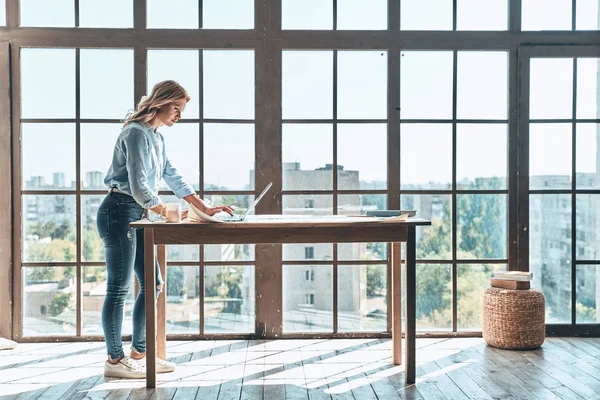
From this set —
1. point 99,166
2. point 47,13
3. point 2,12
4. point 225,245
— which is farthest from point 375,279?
point 2,12

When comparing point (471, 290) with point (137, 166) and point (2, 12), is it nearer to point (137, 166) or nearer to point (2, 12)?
point (137, 166)

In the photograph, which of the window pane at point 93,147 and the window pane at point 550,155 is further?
the window pane at point 550,155

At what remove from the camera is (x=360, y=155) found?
4156mm

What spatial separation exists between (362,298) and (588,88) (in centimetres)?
205

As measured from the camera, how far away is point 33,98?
4055 mm

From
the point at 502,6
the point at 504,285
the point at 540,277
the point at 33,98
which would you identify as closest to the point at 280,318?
the point at 504,285

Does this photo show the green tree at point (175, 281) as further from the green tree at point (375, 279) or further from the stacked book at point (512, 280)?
the stacked book at point (512, 280)

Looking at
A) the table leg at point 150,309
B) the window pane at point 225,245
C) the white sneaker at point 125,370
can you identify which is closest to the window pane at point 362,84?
the window pane at point 225,245

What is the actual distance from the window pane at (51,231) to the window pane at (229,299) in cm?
91

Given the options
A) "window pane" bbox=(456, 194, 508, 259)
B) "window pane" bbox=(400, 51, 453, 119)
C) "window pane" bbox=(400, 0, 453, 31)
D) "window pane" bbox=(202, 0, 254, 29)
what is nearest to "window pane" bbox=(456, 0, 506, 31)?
"window pane" bbox=(400, 0, 453, 31)

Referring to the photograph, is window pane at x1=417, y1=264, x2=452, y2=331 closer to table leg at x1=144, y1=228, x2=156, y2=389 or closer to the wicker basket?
the wicker basket

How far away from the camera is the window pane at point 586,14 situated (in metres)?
4.16

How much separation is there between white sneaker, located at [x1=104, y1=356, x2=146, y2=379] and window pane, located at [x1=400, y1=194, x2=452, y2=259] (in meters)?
1.93

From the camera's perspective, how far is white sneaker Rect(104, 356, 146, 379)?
10.7 feet
